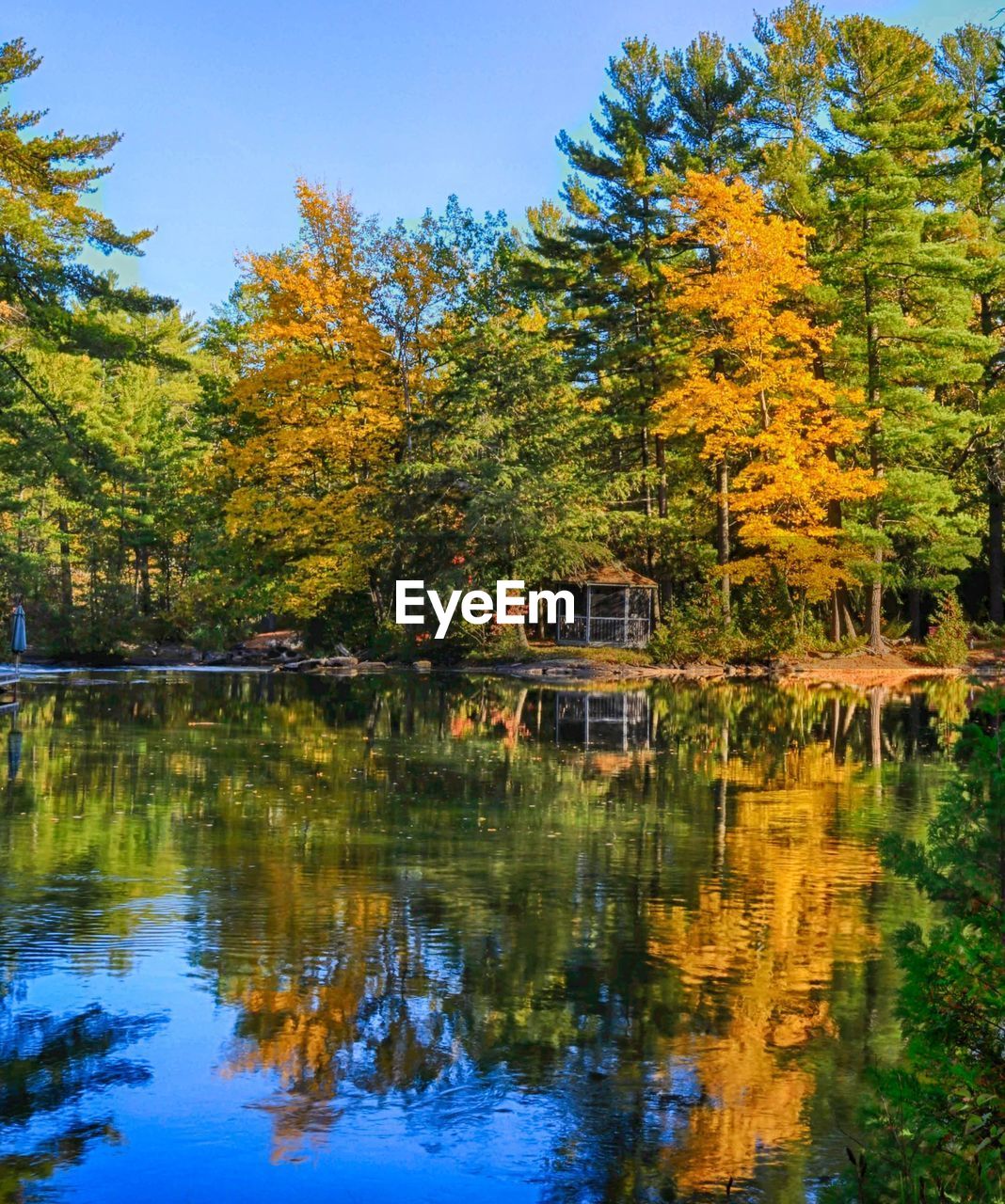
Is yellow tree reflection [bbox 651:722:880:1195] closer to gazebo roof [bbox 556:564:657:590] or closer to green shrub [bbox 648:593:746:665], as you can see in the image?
green shrub [bbox 648:593:746:665]

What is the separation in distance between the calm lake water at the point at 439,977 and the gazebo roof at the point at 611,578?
3119 centimetres

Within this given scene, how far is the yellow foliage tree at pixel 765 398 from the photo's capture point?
1774 inches

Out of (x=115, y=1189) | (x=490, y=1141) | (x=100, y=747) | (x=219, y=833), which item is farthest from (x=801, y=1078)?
(x=100, y=747)

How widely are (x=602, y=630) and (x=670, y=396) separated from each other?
1064cm

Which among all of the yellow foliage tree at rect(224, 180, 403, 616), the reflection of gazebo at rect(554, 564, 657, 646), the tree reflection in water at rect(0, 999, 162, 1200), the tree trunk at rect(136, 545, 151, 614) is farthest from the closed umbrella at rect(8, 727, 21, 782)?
the tree trunk at rect(136, 545, 151, 614)

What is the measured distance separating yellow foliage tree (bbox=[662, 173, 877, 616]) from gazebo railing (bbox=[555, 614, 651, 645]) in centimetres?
599

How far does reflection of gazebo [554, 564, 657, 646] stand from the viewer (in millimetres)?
52000

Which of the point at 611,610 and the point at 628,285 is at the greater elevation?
the point at 628,285

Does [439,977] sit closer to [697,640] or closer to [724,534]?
[697,640]

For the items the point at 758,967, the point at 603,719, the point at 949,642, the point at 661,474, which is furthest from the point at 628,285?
the point at 758,967

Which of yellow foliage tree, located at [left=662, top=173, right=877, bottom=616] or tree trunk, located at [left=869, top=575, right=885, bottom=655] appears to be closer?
yellow foliage tree, located at [left=662, top=173, right=877, bottom=616]

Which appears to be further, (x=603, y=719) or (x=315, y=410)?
(x=315, y=410)

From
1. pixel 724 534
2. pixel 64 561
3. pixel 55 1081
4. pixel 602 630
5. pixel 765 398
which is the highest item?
pixel 765 398

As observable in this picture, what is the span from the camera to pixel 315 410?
162 feet
